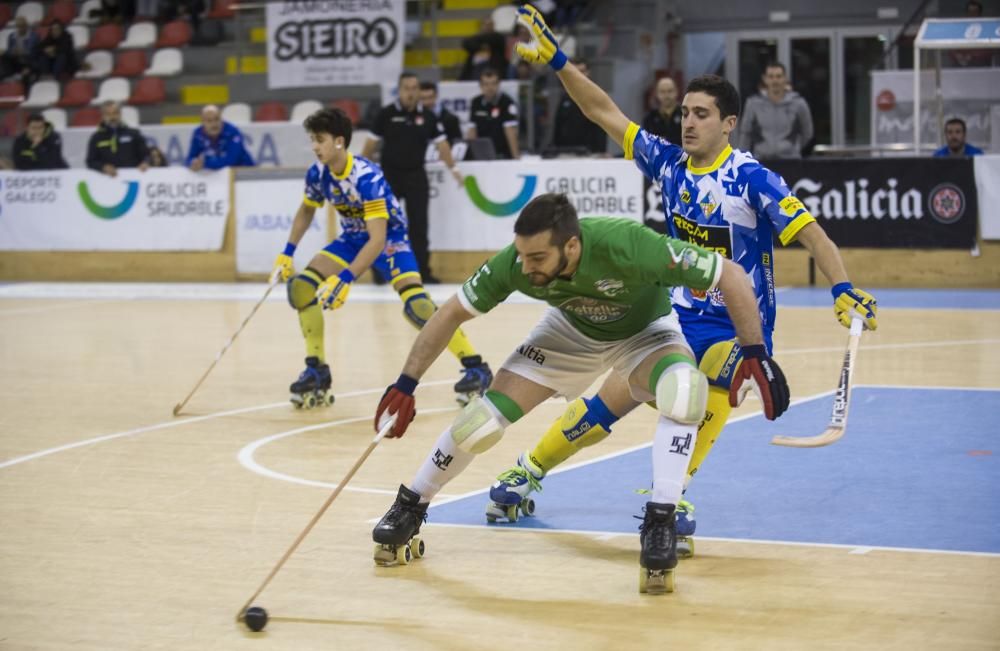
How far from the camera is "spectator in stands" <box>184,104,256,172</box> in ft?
64.2

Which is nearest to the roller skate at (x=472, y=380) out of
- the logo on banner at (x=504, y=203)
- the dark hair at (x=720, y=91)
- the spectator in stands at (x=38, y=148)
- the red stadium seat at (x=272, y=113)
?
the dark hair at (x=720, y=91)

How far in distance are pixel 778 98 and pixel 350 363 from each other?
24.5ft

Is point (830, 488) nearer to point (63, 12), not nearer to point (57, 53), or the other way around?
point (57, 53)

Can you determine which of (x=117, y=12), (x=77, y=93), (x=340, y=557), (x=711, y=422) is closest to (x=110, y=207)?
(x=77, y=93)

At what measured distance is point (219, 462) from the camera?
836cm

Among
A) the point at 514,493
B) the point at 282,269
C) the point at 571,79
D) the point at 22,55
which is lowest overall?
the point at 514,493

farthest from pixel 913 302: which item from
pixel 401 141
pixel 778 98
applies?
pixel 401 141

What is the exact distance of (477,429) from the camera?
5.93 meters

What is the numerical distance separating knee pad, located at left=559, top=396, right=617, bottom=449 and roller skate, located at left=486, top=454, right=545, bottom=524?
0.25 meters

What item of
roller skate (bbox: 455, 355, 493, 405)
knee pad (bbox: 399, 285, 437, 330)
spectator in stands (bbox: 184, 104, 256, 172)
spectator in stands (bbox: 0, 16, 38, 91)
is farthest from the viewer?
spectator in stands (bbox: 0, 16, 38, 91)

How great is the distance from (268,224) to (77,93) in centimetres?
863

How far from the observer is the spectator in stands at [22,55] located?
2648 centimetres

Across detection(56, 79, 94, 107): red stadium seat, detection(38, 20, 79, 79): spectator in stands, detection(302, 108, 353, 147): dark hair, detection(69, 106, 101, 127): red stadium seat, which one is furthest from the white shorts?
detection(38, 20, 79, 79): spectator in stands

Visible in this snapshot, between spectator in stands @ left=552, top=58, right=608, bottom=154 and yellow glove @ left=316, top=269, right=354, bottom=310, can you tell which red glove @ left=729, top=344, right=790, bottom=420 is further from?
spectator in stands @ left=552, top=58, right=608, bottom=154
